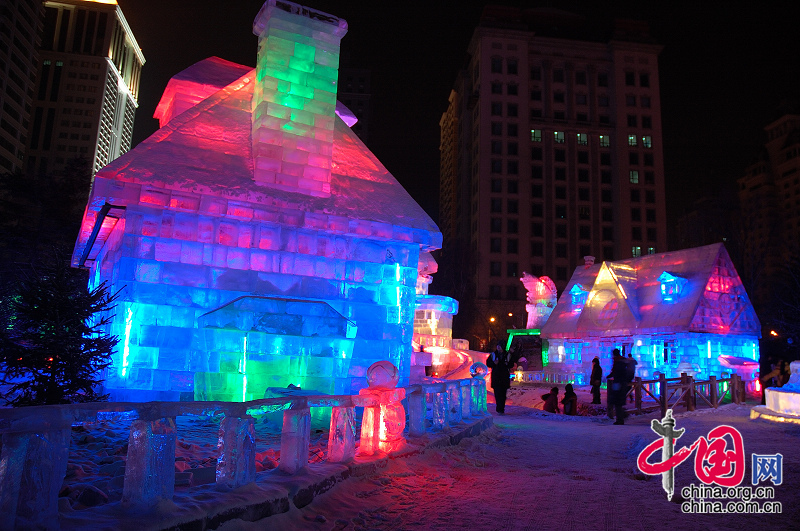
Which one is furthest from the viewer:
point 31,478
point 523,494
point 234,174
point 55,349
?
point 234,174

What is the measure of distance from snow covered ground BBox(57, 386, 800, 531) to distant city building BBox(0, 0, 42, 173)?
7467 cm

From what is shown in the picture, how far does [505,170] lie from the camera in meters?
66.9

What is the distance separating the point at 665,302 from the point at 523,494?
20104 millimetres

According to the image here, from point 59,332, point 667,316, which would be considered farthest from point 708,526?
point 667,316

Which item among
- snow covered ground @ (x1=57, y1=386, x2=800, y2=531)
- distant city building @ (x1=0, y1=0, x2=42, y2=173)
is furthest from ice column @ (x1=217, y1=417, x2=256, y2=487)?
distant city building @ (x1=0, y1=0, x2=42, y2=173)

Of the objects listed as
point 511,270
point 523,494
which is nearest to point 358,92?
point 511,270

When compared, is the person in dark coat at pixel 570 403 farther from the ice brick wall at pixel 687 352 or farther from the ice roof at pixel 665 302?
the ice roof at pixel 665 302

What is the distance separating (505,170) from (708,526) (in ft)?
213

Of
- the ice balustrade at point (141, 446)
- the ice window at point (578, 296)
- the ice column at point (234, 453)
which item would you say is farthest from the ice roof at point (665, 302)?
the ice column at point (234, 453)

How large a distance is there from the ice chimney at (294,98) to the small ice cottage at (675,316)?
58.5 feet

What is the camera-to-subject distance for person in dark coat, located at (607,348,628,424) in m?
13.3

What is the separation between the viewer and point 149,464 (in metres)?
3.52

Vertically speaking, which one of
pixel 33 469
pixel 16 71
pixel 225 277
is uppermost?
pixel 16 71

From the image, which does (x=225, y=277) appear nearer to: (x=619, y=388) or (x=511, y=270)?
(x=619, y=388)
